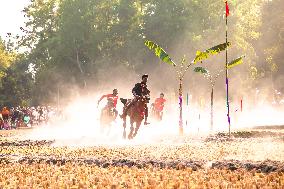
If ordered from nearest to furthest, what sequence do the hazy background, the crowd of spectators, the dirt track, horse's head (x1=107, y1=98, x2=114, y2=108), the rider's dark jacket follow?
the dirt track → the rider's dark jacket → horse's head (x1=107, y1=98, x2=114, y2=108) → the crowd of spectators → the hazy background

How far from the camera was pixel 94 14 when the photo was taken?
237 ft

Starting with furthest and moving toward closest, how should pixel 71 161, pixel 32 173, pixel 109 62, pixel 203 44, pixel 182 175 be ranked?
pixel 109 62
pixel 203 44
pixel 71 161
pixel 32 173
pixel 182 175

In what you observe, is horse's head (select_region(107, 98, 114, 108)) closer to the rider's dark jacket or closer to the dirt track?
the rider's dark jacket

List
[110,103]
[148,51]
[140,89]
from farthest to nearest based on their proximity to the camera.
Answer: [148,51] < [110,103] < [140,89]

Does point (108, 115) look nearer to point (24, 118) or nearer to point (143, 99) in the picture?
point (143, 99)

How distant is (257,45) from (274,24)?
432cm

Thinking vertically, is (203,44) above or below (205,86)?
above

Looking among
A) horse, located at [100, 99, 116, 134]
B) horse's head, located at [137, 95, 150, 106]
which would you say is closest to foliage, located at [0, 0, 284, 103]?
horse, located at [100, 99, 116, 134]

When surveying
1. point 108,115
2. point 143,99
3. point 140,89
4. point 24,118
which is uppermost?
point 24,118

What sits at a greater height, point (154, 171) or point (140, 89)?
point (140, 89)

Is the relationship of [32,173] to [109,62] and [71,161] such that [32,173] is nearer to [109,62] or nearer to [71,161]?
[71,161]

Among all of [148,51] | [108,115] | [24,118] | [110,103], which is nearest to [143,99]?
[110,103]

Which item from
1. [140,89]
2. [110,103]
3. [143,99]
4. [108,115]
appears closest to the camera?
[140,89]

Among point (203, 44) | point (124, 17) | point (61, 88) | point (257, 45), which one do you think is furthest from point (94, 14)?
point (257, 45)
